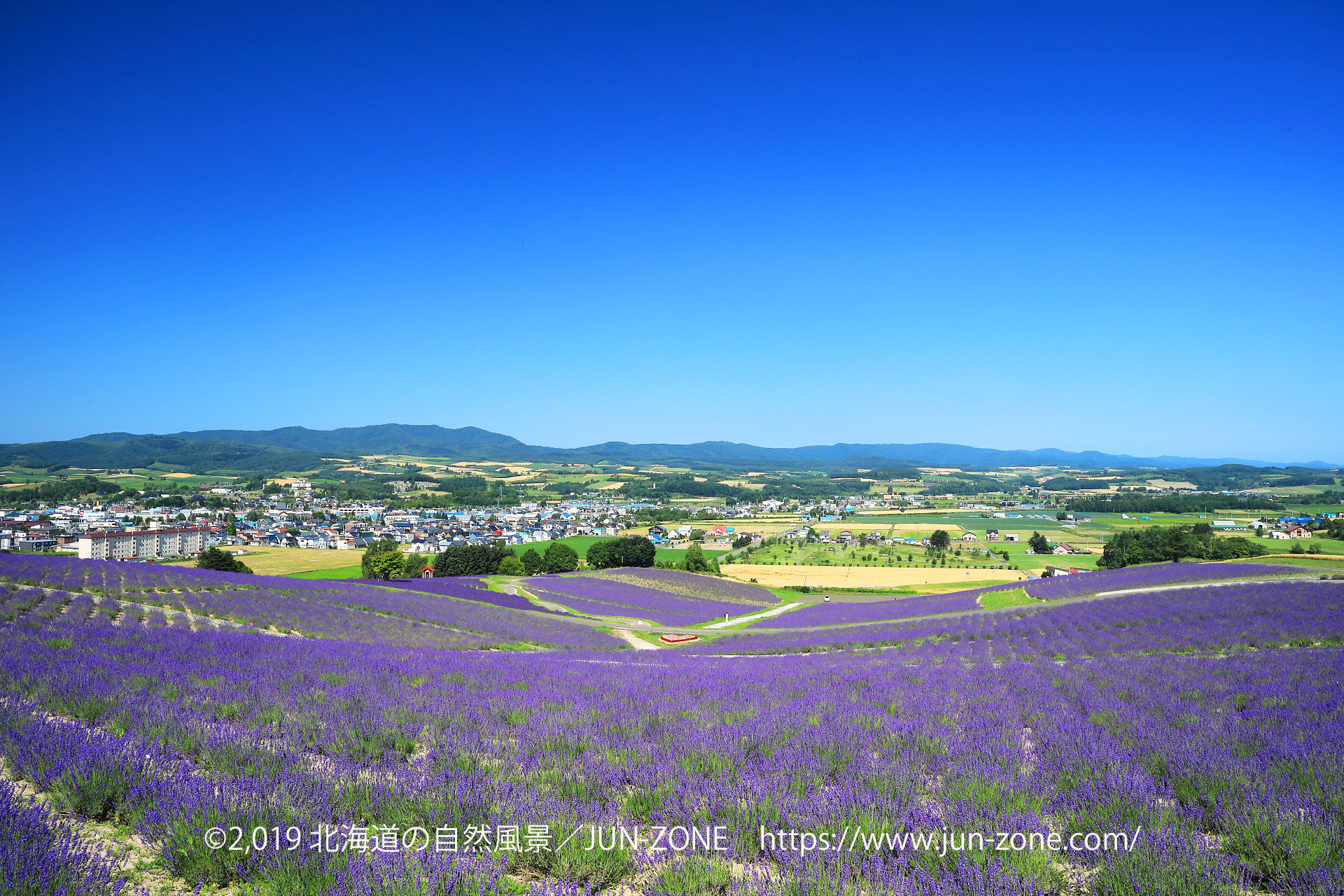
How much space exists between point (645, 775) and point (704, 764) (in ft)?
1.86

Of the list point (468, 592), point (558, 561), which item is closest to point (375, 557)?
point (558, 561)

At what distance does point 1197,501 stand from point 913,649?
14561 cm

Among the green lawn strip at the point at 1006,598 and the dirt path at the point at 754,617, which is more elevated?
the green lawn strip at the point at 1006,598

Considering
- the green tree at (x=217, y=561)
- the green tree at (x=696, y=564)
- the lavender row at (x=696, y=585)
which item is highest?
the green tree at (x=217, y=561)

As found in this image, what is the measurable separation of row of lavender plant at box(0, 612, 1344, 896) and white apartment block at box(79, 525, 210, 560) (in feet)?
253

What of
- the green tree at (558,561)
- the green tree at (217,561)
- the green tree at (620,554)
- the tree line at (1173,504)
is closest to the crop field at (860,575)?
the green tree at (620,554)

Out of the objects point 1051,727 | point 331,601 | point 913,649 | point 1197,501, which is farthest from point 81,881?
point 1197,501

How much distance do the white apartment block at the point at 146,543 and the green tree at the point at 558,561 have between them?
1778 inches

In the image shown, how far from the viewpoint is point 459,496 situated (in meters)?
169

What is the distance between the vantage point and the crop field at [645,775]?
9.24 feet

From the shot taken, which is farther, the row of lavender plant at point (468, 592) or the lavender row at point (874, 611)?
the row of lavender plant at point (468, 592)

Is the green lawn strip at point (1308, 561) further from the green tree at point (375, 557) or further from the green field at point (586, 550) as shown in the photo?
the green tree at point (375, 557)

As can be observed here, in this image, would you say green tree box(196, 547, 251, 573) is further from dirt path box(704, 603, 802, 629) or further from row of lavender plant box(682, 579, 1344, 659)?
row of lavender plant box(682, 579, 1344, 659)

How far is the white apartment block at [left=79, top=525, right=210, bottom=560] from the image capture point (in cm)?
6742
